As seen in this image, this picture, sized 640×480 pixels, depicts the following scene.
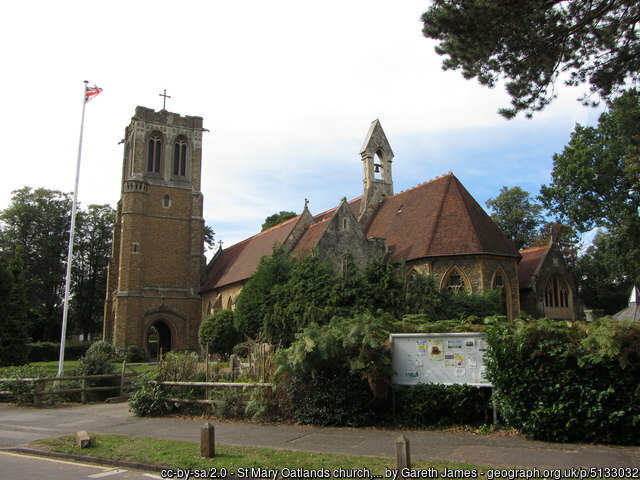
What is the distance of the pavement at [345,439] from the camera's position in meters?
7.43

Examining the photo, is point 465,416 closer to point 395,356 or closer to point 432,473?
point 395,356

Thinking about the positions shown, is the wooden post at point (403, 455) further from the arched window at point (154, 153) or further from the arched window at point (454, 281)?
the arched window at point (154, 153)

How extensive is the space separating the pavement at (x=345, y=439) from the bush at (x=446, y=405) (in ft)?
1.48

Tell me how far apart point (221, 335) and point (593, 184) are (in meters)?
21.3

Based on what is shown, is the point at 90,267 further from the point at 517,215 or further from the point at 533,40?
the point at 533,40

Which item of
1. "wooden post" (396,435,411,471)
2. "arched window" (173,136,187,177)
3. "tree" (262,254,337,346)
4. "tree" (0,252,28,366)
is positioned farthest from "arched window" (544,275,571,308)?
"tree" (0,252,28,366)

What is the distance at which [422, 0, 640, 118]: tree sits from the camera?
9.43 m

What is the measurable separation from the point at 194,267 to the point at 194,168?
24.8 ft

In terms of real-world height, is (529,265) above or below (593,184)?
below

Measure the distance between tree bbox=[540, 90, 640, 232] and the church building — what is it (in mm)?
4325

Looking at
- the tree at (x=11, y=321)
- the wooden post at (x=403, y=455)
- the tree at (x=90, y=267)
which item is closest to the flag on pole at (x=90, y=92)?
the tree at (x=11, y=321)

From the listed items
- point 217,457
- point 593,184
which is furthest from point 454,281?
point 217,457

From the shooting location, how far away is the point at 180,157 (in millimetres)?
40031

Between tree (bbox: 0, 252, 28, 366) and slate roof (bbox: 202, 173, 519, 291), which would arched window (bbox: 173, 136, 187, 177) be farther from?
tree (bbox: 0, 252, 28, 366)
